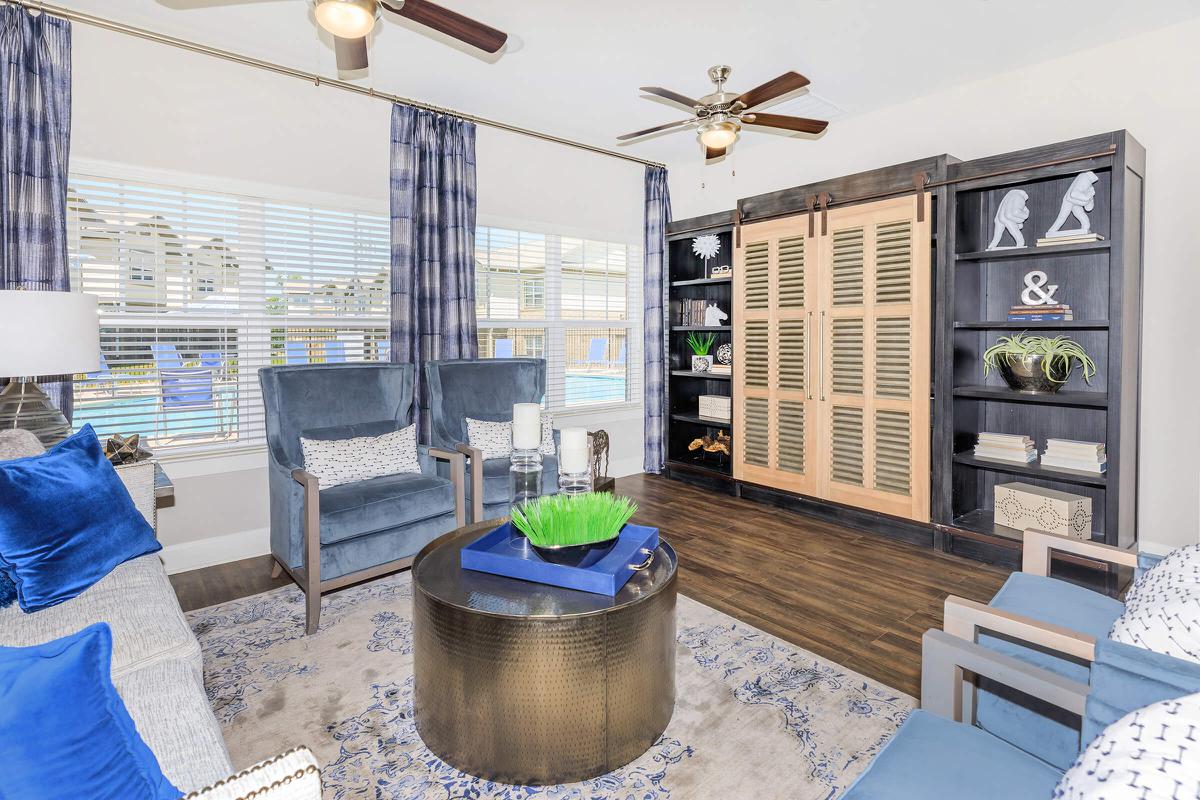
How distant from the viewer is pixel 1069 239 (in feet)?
10.8

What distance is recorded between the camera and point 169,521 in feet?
11.4

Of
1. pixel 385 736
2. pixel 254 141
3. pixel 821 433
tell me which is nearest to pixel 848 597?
pixel 821 433

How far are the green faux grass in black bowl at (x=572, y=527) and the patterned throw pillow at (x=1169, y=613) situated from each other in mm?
1282

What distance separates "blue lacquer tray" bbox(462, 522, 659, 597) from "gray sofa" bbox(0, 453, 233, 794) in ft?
2.66

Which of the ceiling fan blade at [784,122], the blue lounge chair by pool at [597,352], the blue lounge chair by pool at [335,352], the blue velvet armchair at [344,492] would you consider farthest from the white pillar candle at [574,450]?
the blue lounge chair by pool at [597,352]

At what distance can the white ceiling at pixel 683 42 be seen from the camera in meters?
3.06

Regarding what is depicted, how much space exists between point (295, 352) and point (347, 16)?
7.33 feet

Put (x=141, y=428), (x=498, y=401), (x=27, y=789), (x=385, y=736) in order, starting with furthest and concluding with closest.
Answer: (x=498, y=401)
(x=141, y=428)
(x=385, y=736)
(x=27, y=789)

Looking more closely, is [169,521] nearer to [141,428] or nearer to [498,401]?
[141,428]

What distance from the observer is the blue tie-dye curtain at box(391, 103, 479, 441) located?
4059mm

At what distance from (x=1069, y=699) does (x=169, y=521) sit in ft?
13.1

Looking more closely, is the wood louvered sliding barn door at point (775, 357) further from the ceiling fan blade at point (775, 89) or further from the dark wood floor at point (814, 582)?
the ceiling fan blade at point (775, 89)

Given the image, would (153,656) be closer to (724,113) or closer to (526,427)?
(526,427)

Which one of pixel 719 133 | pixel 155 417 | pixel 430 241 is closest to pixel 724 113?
pixel 719 133
